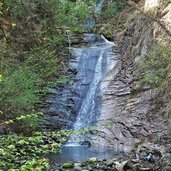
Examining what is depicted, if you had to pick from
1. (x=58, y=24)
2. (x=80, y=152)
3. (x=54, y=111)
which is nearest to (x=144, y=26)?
(x=58, y=24)

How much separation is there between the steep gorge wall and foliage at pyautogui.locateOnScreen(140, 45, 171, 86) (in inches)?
11.3

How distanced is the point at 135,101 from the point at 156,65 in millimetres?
1227

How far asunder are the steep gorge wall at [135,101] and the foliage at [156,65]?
0.94 ft

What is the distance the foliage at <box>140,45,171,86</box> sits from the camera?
406 inches

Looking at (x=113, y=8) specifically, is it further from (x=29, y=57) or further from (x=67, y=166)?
(x=67, y=166)

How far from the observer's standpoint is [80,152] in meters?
9.20

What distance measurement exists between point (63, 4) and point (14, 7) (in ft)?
16.1

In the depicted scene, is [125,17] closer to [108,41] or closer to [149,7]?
[108,41]

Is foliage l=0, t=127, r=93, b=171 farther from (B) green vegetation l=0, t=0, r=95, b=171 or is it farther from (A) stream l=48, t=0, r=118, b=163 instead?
(B) green vegetation l=0, t=0, r=95, b=171

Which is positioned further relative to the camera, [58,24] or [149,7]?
[58,24]

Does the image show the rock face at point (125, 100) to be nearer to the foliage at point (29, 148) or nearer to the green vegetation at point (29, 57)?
the green vegetation at point (29, 57)

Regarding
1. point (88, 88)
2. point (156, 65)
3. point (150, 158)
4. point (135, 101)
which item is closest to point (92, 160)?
point (150, 158)

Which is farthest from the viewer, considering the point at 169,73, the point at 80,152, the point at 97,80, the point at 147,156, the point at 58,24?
the point at 58,24

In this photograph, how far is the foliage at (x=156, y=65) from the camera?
33.8 ft
